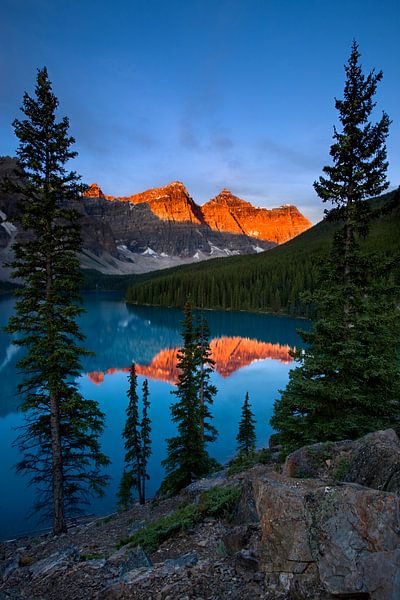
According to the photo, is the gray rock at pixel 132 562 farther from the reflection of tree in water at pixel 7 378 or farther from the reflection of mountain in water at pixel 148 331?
the reflection of mountain in water at pixel 148 331

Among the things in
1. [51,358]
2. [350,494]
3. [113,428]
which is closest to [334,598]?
[350,494]

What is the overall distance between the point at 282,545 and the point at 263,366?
54067 millimetres

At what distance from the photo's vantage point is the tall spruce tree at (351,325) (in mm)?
11328

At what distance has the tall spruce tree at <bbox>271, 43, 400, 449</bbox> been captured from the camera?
1133cm

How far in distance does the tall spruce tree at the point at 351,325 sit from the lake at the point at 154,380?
15.4 metres

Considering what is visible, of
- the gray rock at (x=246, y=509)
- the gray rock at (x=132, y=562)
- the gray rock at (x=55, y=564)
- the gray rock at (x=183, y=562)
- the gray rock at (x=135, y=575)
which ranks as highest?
the gray rock at (x=246, y=509)

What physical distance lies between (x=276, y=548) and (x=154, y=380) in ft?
153

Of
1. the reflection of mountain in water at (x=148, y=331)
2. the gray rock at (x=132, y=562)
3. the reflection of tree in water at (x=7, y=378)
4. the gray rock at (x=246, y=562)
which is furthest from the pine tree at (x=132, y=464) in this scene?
the reflection of mountain in water at (x=148, y=331)

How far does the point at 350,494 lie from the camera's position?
16.8 feet

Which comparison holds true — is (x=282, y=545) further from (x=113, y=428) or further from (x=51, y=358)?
(x=113, y=428)

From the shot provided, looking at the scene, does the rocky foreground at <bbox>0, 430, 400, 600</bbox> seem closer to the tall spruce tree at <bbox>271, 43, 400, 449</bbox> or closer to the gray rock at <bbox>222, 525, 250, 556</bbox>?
the gray rock at <bbox>222, 525, 250, 556</bbox>

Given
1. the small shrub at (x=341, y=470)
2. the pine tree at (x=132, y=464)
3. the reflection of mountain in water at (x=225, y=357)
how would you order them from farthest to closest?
the reflection of mountain in water at (x=225, y=357) < the pine tree at (x=132, y=464) < the small shrub at (x=341, y=470)

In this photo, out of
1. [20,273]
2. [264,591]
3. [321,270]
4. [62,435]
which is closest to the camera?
[264,591]

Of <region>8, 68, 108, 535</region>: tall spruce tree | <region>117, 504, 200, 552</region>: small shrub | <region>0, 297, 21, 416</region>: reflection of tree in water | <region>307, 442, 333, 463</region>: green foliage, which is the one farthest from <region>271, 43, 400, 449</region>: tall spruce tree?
<region>0, 297, 21, 416</region>: reflection of tree in water
